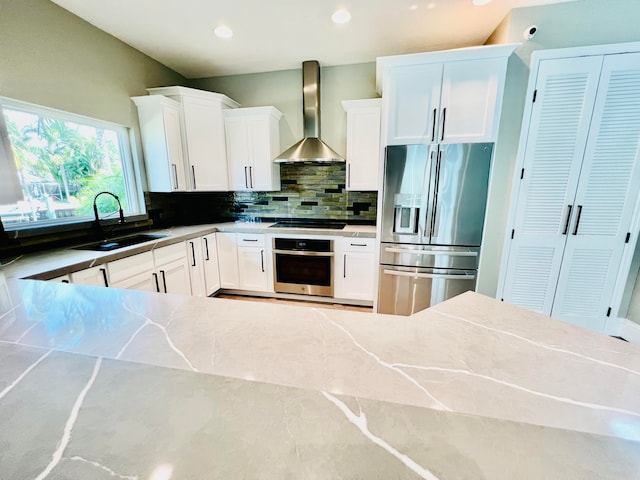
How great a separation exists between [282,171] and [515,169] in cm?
247

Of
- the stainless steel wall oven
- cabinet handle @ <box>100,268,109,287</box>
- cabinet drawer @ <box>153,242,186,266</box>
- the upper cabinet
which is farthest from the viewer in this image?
the stainless steel wall oven

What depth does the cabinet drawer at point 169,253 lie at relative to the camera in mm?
2252

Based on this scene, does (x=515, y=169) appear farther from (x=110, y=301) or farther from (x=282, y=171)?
(x=110, y=301)

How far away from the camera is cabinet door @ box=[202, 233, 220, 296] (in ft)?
9.40

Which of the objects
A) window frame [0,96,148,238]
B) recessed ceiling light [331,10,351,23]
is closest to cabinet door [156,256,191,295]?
window frame [0,96,148,238]

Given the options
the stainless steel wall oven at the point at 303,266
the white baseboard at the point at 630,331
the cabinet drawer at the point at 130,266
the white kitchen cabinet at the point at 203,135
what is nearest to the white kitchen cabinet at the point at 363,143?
the stainless steel wall oven at the point at 303,266

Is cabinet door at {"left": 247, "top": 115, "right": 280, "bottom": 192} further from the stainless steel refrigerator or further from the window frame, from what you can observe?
the stainless steel refrigerator

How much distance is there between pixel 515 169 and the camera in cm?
216

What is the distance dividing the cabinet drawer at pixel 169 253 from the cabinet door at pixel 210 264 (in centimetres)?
31

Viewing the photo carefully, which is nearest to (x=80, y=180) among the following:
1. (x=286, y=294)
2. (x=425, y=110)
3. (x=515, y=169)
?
(x=286, y=294)

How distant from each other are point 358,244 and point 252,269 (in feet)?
4.26

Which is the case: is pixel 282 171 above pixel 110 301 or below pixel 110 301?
above

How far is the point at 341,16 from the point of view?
210 centimetres

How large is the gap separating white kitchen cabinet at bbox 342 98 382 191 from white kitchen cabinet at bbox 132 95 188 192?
1847mm
